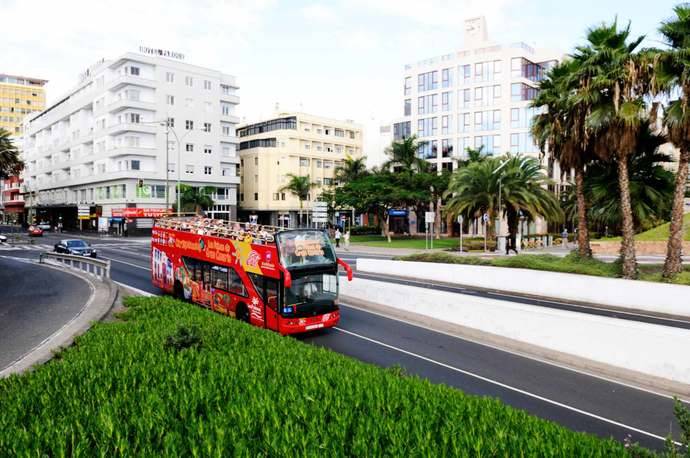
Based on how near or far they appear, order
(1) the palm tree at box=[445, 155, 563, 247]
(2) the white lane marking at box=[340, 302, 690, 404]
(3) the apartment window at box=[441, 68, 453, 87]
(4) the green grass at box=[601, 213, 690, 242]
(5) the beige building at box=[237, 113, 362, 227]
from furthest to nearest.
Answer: (5) the beige building at box=[237, 113, 362, 227] < (3) the apartment window at box=[441, 68, 453, 87] < (1) the palm tree at box=[445, 155, 563, 247] < (4) the green grass at box=[601, 213, 690, 242] < (2) the white lane marking at box=[340, 302, 690, 404]

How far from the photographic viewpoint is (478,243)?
48.8 metres

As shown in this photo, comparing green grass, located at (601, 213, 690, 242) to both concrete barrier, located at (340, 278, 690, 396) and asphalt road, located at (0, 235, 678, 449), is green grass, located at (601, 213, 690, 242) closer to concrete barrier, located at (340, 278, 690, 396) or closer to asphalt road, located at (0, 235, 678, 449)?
concrete barrier, located at (340, 278, 690, 396)

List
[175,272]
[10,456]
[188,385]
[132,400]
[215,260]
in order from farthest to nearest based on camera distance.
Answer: [175,272]
[215,260]
[188,385]
[132,400]
[10,456]

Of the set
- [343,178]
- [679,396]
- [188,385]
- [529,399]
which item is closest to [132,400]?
[188,385]

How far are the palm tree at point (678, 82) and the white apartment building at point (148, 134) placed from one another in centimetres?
5784

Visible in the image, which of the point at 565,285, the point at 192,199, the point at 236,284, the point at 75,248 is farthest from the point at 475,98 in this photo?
the point at 236,284

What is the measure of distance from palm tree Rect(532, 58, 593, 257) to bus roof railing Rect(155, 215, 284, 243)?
51.1 feet

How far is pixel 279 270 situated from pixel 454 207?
104 ft

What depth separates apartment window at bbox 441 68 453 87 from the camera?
2766 inches

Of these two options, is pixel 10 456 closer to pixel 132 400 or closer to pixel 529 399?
pixel 132 400

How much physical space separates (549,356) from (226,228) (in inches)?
460

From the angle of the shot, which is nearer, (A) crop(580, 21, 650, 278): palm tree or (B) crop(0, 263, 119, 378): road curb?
(B) crop(0, 263, 119, 378): road curb

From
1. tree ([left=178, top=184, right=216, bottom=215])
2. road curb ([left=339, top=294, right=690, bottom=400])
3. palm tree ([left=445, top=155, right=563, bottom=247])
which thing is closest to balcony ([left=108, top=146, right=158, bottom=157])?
tree ([left=178, top=184, right=216, bottom=215])

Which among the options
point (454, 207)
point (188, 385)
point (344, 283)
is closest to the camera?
point (188, 385)
